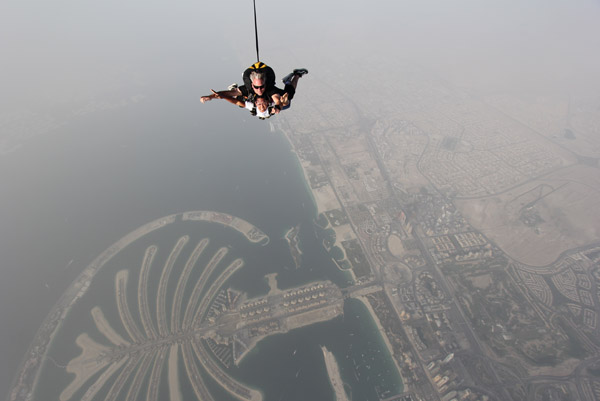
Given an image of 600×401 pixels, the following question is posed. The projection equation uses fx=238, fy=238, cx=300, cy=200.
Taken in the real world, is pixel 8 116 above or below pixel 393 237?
above

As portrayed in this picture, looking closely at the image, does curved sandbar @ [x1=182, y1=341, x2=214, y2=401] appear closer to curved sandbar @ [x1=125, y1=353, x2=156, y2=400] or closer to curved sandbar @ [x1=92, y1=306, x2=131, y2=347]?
curved sandbar @ [x1=125, y1=353, x2=156, y2=400]

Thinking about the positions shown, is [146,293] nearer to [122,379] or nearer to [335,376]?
[122,379]

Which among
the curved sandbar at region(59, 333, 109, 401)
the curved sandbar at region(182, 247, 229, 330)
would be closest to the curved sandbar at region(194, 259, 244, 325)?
the curved sandbar at region(182, 247, 229, 330)

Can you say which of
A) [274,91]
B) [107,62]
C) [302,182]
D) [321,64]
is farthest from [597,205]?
[107,62]

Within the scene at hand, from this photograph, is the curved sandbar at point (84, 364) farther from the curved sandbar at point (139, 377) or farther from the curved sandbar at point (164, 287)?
the curved sandbar at point (164, 287)

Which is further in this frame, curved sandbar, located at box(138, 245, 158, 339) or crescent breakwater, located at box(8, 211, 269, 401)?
curved sandbar, located at box(138, 245, 158, 339)

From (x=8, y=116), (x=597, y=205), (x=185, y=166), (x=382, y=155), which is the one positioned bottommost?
(x=597, y=205)

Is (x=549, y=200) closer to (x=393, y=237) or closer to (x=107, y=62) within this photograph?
(x=393, y=237)
